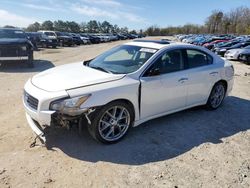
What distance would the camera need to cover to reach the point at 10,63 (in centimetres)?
1376

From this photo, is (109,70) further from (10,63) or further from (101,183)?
(10,63)

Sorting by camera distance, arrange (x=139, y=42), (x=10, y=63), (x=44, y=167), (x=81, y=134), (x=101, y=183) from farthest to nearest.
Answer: (x=10, y=63)
(x=139, y=42)
(x=81, y=134)
(x=44, y=167)
(x=101, y=183)

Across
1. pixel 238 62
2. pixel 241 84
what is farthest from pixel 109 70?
pixel 238 62

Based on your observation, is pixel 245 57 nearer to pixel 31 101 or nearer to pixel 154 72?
pixel 154 72

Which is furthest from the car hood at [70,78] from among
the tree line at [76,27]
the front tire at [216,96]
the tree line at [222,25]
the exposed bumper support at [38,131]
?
the tree line at [222,25]

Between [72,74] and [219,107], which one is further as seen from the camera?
[219,107]

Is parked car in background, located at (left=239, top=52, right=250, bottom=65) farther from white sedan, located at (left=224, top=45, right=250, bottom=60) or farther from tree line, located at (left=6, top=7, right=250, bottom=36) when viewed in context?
tree line, located at (left=6, top=7, right=250, bottom=36)

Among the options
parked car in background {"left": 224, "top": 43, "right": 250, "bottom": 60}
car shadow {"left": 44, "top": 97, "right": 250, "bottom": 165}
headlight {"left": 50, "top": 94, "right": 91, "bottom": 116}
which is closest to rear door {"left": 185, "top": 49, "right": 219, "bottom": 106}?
car shadow {"left": 44, "top": 97, "right": 250, "bottom": 165}

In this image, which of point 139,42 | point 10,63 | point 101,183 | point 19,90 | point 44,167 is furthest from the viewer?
point 10,63

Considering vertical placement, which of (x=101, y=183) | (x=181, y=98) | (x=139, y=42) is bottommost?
(x=101, y=183)

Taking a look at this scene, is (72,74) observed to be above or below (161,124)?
above

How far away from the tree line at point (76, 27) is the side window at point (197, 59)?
60.3 metres

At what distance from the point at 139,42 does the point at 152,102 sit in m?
1.58

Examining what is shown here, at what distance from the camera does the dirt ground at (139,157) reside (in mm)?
3404
